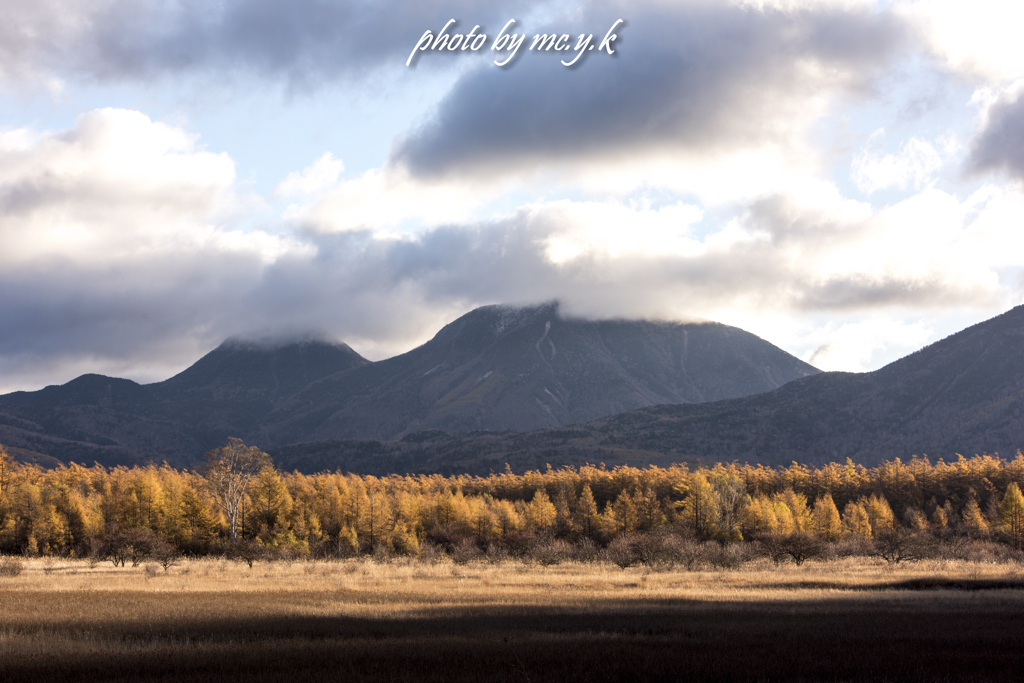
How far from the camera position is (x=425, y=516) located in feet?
430

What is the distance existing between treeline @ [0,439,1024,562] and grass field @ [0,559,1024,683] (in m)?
29.1

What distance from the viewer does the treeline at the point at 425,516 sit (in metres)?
97.9

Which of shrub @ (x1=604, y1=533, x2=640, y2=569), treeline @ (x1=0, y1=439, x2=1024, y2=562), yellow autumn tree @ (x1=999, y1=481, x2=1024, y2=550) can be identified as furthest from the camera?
yellow autumn tree @ (x1=999, y1=481, x2=1024, y2=550)

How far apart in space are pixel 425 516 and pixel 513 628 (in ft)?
320

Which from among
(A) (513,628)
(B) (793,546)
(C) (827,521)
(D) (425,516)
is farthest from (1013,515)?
(A) (513,628)

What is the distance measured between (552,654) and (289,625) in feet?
46.8

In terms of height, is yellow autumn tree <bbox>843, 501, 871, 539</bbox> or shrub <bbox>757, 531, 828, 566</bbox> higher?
shrub <bbox>757, 531, 828, 566</bbox>

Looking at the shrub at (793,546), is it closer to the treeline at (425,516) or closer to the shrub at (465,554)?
the treeline at (425,516)

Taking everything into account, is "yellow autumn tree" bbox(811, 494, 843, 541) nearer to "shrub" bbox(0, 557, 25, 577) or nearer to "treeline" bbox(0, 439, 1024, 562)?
"treeline" bbox(0, 439, 1024, 562)

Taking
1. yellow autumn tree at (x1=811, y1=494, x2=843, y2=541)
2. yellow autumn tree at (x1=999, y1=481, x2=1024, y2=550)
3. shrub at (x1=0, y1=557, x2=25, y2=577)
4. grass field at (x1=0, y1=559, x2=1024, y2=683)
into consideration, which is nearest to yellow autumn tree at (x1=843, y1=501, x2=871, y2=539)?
yellow autumn tree at (x1=811, y1=494, x2=843, y2=541)

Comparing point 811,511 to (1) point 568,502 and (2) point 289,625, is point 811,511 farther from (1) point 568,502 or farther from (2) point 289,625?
(2) point 289,625

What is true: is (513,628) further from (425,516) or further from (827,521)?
→ (425,516)

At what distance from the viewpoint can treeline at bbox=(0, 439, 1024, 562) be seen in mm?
97938

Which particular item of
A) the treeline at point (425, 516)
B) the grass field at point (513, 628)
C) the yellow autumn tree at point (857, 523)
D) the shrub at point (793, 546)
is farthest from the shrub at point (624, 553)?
the yellow autumn tree at point (857, 523)
